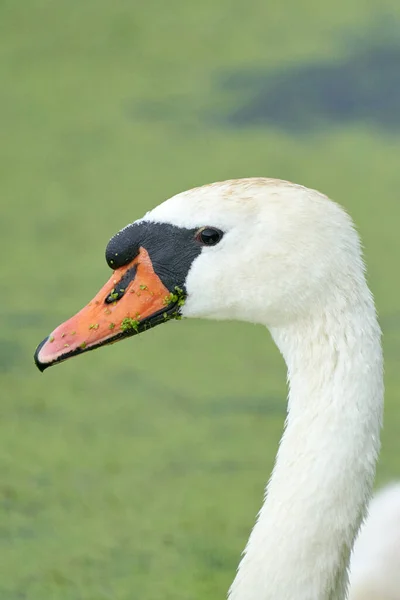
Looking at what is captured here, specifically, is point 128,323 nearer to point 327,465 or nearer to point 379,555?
point 327,465

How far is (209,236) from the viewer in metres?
1.59

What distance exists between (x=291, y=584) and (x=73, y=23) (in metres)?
3.73

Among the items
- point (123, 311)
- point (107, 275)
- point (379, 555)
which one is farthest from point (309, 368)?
point (107, 275)

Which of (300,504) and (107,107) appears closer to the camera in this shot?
(300,504)

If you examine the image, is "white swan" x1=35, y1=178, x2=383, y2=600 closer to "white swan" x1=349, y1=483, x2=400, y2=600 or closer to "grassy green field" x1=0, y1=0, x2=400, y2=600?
"white swan" x1=349, y1=483, x2=400, y2=600

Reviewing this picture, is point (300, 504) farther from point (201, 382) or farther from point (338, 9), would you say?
point (338, 9)

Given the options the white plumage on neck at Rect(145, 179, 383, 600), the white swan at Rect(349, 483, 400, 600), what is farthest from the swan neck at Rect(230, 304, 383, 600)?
the white swan at Rect(349, 483, 400, 600)

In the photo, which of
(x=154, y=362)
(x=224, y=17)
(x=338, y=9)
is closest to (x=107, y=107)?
(x=224, y=17)

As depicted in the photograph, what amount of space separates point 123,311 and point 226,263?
168 millimetres

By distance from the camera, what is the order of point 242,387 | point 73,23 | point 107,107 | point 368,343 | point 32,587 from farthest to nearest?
1. point 73,23
2. point 107,107
3. point 242,387
4. point 32,587
5. point 368,343

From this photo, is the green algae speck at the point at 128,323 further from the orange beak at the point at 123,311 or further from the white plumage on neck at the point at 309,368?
the white plumage on neck at the point at 309,368

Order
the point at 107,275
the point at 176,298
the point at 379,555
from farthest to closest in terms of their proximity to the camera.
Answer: the point at 107,275 → the point at 379,555 → the point at 176,298

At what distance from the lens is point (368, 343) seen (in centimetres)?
151

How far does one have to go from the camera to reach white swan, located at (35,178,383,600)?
151cm
